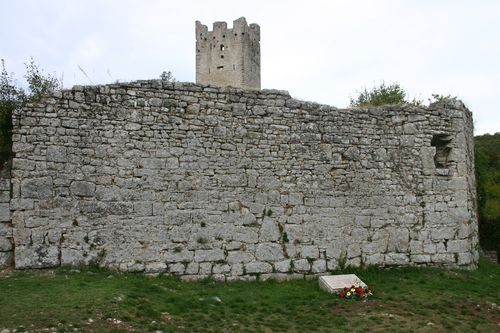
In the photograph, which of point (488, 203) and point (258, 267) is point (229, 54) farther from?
point (258, 267)

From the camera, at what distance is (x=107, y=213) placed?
10117 millimetres

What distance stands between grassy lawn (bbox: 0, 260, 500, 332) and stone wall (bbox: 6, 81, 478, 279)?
64cm

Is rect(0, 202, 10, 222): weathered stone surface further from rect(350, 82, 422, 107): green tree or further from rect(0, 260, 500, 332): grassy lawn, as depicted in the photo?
rect(350, 82, 422, 107): green tree

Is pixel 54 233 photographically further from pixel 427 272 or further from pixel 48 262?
pixel 427 272

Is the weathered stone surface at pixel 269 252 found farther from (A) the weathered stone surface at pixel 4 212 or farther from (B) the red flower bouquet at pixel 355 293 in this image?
(A) the weathered stone surface at pixel 4 212

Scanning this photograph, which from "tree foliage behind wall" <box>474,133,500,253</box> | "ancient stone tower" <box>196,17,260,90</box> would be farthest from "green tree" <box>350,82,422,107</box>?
"ancient stone tower" <box>196,17,260,90</box>

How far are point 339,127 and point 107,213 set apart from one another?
216 inches

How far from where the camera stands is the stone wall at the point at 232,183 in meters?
9.88

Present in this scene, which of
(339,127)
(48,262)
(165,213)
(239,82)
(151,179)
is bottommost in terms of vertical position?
(48,262)

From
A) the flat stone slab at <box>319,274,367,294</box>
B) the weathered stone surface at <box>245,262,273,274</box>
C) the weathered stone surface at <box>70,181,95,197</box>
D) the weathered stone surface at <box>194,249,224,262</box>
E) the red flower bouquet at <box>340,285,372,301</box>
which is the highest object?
the weathered stone surface at <box>70,181,95,197</box>

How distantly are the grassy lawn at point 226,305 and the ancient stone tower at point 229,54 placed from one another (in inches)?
1407

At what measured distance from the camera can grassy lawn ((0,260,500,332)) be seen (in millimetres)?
7469

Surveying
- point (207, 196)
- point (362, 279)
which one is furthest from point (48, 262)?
point (362, 279)

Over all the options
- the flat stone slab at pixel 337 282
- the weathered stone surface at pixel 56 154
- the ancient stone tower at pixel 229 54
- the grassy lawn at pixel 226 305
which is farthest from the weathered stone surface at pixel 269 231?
the ancient stone tower at pixel 229 54
